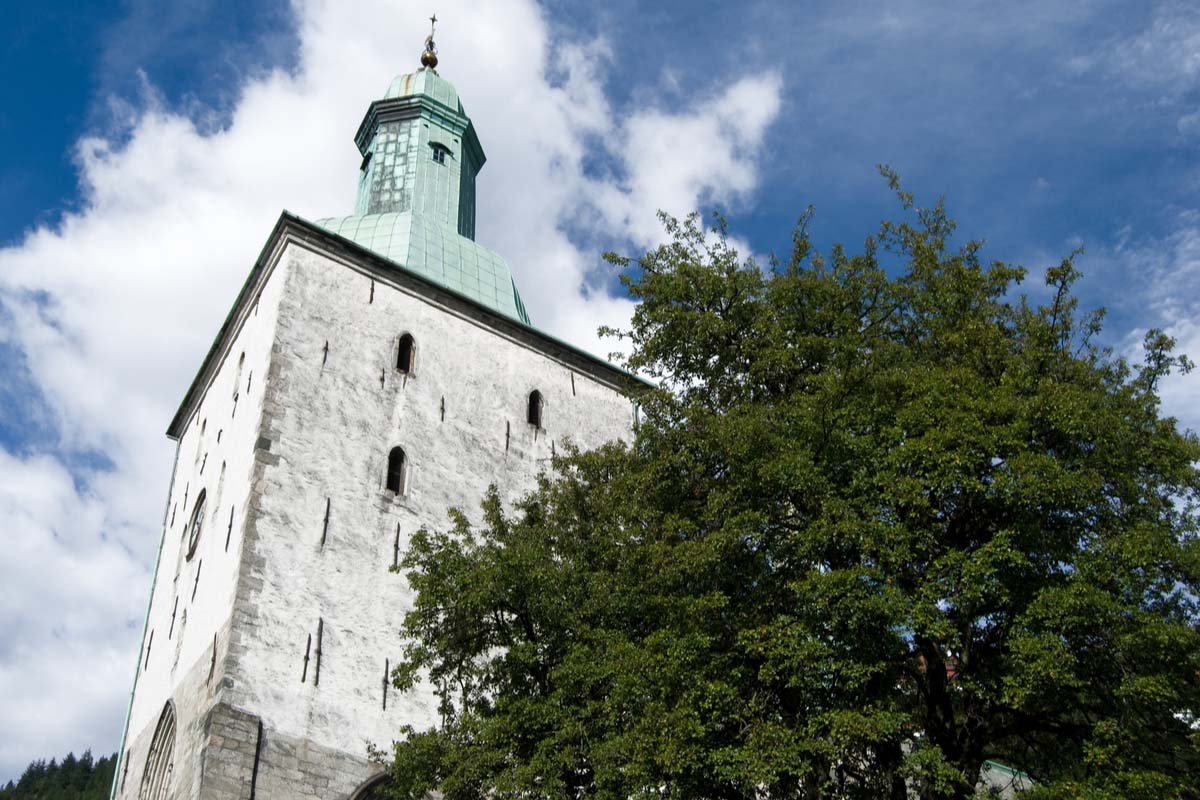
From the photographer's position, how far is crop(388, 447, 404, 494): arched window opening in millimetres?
20125

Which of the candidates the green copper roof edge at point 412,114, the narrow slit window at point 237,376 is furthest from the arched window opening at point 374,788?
the green copper roof edge at point 412,114

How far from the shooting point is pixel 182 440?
82.9 ft

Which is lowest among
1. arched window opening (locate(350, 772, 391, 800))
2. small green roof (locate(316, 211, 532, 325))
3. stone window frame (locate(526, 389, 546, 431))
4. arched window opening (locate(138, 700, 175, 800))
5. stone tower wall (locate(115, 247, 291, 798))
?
arched window opening (locate(350, 772, 391, 800))

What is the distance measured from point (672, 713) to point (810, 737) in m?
1.28

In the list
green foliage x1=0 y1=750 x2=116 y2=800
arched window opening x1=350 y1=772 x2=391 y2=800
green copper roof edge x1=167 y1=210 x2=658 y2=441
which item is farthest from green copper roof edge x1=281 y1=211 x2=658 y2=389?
green foliage x1=0 y1=750 x2=116 y2=800

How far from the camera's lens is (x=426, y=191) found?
26.0m

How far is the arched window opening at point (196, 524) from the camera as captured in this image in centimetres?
2092

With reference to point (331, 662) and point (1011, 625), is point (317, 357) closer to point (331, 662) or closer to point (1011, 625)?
point (331, 662)

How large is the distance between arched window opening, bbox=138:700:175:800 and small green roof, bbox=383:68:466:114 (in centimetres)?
1503

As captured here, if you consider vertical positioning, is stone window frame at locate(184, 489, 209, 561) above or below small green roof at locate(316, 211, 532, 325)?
below

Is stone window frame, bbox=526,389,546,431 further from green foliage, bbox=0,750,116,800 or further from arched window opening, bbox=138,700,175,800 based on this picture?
green foliage, bbox=0,750,116,800

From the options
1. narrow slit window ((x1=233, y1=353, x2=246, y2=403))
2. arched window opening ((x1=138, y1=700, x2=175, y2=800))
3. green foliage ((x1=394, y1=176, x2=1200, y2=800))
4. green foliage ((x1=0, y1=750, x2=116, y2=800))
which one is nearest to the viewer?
green foliage ((x1=394, y1=176, x2=1200, y2=800))

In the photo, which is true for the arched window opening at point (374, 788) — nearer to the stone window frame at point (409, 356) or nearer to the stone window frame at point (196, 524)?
the stone window frame at point (196, 524)

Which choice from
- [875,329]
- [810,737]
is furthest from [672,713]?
[875,329]
